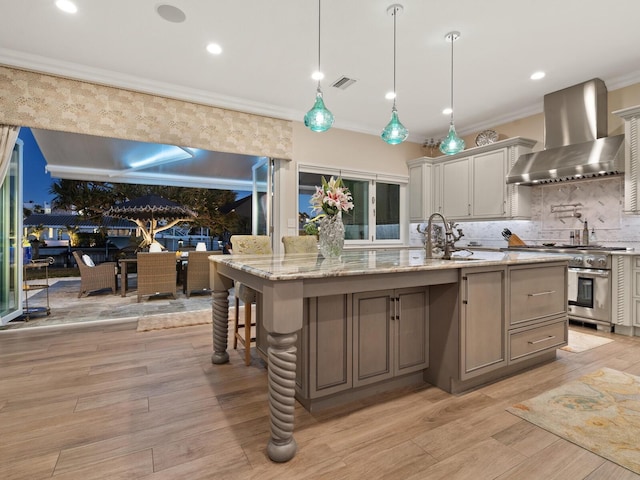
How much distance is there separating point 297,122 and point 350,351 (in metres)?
3.87

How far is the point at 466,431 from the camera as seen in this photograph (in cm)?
178

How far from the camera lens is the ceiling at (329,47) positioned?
2.71 metres

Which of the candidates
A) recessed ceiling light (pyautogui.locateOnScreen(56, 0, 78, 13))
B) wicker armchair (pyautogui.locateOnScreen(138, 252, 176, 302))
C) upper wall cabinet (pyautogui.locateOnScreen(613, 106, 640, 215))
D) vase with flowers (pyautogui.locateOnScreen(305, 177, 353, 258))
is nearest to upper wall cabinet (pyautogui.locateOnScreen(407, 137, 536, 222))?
upper wall cabinet (pyautogui.locateOnScreen(613, 106, 640, 215))

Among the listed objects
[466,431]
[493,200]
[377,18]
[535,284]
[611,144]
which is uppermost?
[377,18]

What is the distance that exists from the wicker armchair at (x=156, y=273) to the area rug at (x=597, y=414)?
17.2ft

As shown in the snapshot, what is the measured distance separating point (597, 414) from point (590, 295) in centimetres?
236

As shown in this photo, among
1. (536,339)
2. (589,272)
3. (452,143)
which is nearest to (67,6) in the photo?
(452,143)

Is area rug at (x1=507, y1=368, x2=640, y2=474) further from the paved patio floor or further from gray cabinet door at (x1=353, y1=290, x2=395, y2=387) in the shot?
the paved patio floor

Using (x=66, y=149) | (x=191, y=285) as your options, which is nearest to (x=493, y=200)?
(x=191, y=285)

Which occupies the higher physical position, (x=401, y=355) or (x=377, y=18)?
(x=377, y=18)

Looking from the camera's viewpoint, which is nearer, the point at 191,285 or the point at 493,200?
the point at 493,200

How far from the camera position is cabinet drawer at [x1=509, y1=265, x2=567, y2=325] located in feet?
7.97

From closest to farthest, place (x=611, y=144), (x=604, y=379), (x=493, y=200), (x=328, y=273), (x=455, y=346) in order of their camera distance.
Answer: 1. (x=328, y=273)
2. (x=455, y=346)
3. (x=604, y=379)
4. (x=611, y=144)
5. (x=493, y=200)

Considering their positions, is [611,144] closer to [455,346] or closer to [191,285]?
[455,346]
